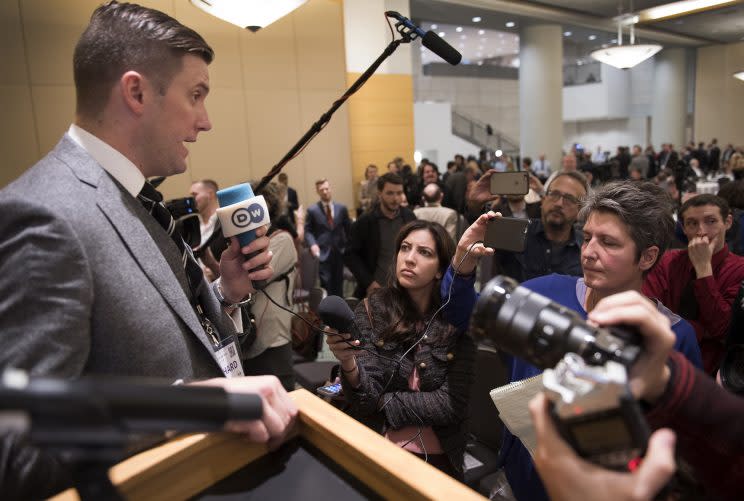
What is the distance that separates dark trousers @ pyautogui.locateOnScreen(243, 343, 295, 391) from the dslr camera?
7.41 feet

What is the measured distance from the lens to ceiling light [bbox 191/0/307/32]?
280 cm

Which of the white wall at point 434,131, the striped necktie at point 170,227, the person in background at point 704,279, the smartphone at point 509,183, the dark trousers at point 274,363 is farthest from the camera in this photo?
the white wall at point 434,131

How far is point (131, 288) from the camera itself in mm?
853

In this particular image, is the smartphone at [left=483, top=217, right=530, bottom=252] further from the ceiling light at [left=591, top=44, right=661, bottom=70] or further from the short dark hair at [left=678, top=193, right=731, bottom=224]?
the ceiling light at [left=591, top=44, right=661, bottom=70]

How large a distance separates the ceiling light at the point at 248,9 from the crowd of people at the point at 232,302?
1683 millimetres

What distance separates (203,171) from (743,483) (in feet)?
25.0

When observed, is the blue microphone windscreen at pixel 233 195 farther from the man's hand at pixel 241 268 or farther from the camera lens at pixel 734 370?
the camera lens at pixel 734 370

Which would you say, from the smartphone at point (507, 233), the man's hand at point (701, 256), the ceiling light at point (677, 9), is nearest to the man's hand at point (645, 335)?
the smartphone at point (507, 233)

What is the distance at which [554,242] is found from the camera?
8.98 feet

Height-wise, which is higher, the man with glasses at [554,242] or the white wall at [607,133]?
the white wall at [607,133]

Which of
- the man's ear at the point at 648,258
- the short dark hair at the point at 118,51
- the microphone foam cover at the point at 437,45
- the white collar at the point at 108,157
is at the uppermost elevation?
the microphone foam cover at the point at 437,45

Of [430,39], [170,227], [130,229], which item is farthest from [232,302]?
[430,39]

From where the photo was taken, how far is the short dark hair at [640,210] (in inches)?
56.4

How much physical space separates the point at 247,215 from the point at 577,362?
0.91 metres
